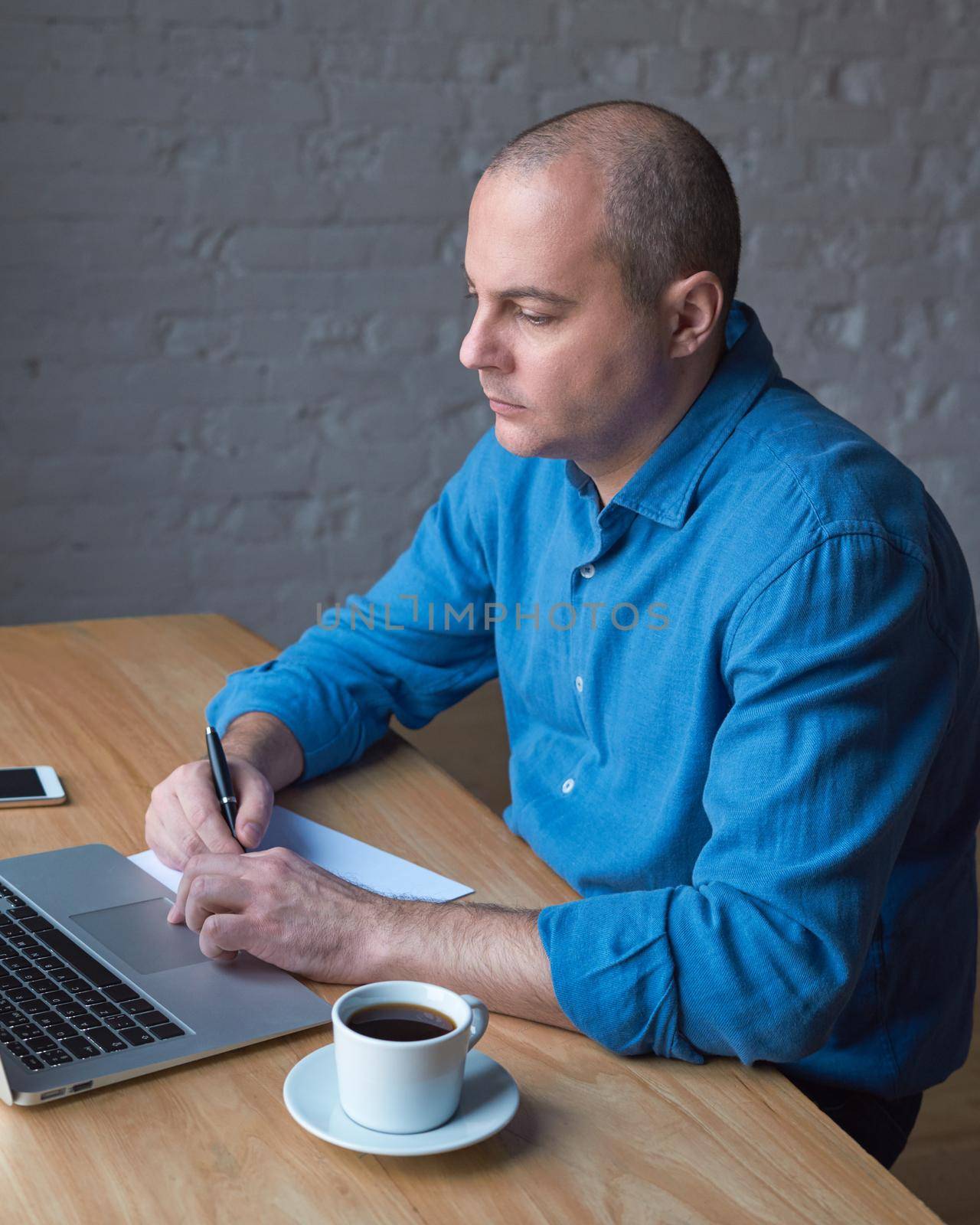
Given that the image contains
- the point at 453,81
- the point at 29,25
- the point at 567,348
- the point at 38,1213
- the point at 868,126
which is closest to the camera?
the point at 38,1213

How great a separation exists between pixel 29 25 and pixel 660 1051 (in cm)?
249

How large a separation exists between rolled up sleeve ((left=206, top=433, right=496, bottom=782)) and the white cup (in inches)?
25.4

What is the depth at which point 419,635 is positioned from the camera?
1.45m

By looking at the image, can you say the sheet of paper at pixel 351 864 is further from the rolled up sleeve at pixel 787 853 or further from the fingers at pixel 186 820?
the rolled up sleeve at pixel 787 853

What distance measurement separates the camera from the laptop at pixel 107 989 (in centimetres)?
79

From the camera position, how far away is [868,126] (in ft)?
10.6

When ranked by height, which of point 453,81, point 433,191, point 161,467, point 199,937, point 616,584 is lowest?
point 161,467

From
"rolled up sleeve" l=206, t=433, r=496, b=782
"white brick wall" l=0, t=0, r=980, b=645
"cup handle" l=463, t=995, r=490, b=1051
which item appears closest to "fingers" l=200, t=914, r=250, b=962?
"cup handle" l=463, t=995, r=490, b=1051

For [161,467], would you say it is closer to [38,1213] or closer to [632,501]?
[632,501]

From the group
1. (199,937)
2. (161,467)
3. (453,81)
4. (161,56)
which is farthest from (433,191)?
(199,937)

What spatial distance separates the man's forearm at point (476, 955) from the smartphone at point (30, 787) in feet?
1.30

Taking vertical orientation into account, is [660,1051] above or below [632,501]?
below

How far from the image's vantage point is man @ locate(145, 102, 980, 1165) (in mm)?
879

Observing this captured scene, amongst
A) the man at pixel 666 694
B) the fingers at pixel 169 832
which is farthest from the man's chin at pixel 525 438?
the fingers at pixel 169 832
